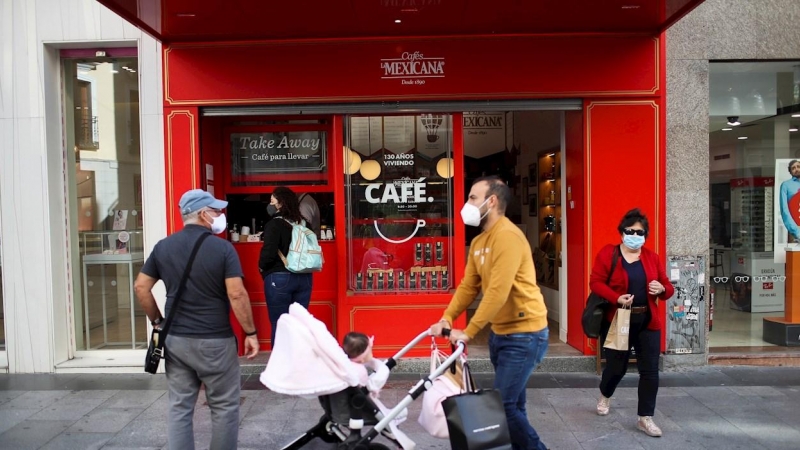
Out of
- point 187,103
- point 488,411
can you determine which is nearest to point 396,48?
point 187,103

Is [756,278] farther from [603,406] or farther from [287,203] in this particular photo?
[287,203]

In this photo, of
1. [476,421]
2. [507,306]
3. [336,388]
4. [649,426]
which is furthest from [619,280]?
[336,388]

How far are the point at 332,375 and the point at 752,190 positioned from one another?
19.9 feet

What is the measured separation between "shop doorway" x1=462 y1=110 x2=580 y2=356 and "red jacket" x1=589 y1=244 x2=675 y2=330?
76.2 inches

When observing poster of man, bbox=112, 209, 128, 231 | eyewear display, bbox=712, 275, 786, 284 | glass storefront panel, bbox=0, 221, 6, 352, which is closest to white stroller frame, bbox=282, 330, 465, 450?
poster of man, bbox=112, 209, 128, 231

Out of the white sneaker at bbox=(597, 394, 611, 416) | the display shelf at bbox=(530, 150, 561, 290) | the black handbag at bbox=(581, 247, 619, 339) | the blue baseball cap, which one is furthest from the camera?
the display shelf at bbox=(530, 150, 561, 290)

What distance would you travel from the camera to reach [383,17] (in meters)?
5.73

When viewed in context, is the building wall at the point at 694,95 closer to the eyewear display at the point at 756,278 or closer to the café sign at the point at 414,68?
the eyewear display at the point at 756,278

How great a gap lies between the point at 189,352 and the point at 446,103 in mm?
3833

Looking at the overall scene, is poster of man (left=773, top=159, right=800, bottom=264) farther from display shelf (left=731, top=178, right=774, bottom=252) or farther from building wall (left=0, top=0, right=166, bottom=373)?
building wall (left=0, top=0, right=166, bottom=373)

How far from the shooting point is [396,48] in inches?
249

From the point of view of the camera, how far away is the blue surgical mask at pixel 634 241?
15.4ft

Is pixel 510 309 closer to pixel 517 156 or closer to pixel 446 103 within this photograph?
pixel 446 103

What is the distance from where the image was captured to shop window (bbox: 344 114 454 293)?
662 cm
